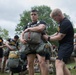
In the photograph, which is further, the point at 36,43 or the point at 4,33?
the point at 4,33

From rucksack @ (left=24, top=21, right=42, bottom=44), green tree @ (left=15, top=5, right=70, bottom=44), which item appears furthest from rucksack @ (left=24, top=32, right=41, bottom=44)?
green tree @ (left=15, top=5, right=70, bottom=44)

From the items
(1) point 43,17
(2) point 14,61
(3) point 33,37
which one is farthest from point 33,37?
(1) point 43,17

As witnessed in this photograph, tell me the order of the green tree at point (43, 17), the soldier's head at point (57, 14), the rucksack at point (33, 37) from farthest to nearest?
the green tree at point (43, 17) → the rucksack at point (33, 37) → the soldier's head at point (57, 14)

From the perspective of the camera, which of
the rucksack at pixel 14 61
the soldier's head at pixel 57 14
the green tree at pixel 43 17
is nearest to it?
the soldier's head at pixel 57 14

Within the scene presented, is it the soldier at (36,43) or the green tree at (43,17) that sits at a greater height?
the green tree at (43,17)

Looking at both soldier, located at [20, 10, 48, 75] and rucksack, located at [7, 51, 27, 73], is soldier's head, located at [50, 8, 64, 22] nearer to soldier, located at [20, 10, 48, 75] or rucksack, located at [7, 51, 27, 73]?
soldier, located at [20, 10, 48, 75]

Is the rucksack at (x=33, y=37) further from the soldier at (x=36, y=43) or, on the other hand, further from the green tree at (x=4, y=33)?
the green tree at (x=4, y=33)

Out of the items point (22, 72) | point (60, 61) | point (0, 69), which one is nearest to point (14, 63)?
point (22, 72)

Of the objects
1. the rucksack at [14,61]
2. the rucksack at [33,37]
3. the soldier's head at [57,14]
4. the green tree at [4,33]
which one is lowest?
the rucksack at [14,61]

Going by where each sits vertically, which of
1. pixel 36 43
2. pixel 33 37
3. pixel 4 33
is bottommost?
pixel 36 43

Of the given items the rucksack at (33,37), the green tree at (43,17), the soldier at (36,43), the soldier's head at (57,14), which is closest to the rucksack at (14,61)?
the soldier at (36,43)

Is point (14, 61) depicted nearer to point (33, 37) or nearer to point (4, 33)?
point (33, 37)

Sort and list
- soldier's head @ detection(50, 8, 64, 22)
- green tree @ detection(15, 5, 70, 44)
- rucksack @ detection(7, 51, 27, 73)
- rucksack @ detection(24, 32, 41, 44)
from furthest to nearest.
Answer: green tree @ detection(15, 5, 70, 44), rucksack @ detection(7, 51, 27, 73), rucksack @ detection(24, 32, 41, 44), soldier's head @ detection(50, 8, 64, 22)

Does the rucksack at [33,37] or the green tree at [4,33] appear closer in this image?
the rucksack at [33,37]
